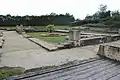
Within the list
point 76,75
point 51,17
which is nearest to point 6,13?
point 51,17

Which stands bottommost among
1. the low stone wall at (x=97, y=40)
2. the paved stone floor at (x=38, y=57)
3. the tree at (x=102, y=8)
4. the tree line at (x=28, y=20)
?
the paved stone floor at (x=38, y=57)

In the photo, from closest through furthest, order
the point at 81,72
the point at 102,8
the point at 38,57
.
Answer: the point at 81,72
the point at 38,57
the point at 102,8

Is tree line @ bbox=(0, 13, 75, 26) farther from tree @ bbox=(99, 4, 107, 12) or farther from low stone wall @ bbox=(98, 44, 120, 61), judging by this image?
low stone wall @ bbox=(98, 44, 120, 61)

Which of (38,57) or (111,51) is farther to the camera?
(38,57)

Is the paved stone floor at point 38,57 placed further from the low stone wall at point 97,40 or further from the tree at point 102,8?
the tree at point 102,8

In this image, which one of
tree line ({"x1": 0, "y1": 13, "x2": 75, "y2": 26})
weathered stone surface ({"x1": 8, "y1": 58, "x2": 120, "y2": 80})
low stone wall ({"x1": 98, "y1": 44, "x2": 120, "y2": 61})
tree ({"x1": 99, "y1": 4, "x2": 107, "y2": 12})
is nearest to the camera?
weathered stone surface ({"x1": 8, "y1": 58, "x2": 120, "y2": 80})

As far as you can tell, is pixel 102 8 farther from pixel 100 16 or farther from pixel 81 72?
pixel 81 72

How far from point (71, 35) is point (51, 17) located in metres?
19.3

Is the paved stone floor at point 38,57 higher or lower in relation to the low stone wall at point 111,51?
lower

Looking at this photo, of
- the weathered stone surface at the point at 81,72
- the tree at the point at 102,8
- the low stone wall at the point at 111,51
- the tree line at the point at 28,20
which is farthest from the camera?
the tree at the point at 102,8

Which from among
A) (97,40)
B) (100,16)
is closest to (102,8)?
(100,16)

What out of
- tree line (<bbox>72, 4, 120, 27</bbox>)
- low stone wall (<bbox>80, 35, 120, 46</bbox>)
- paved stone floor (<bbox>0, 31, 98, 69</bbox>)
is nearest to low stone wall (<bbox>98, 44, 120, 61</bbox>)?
paved stone floor (<bbox>0, 31, 98, 69</bbox>)

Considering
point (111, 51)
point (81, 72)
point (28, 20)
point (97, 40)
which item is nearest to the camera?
point (81, 72)

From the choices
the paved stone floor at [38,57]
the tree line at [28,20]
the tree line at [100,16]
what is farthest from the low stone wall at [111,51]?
the tree line at [28,20]
